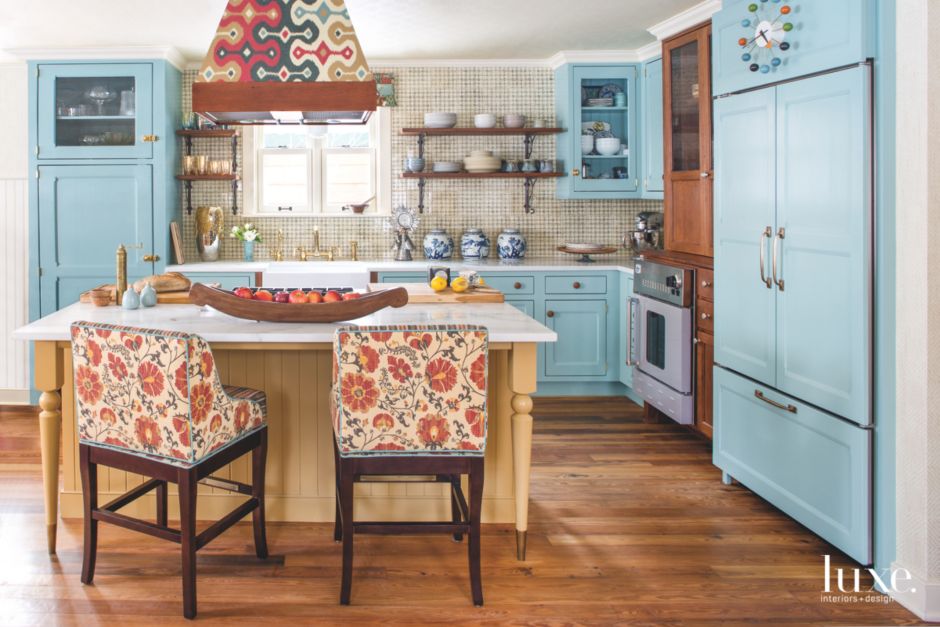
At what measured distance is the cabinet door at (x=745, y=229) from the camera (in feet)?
11.2

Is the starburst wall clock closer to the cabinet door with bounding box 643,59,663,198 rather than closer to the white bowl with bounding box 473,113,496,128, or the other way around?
the cabinet door with bounding box 643,59,663,198

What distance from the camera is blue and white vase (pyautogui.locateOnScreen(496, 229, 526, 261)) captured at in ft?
20.0

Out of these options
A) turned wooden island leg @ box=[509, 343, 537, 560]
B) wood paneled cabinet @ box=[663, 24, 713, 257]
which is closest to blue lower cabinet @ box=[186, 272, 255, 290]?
wood paneled cabinet @ box=[663, 24, 713, 257]

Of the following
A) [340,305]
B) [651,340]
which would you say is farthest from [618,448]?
[340,305]

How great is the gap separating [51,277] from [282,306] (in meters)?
3.24

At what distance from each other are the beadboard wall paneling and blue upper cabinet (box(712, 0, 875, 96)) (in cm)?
444

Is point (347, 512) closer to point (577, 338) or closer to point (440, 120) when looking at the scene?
point (577, 338)

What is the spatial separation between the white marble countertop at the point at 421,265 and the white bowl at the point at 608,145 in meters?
0.74

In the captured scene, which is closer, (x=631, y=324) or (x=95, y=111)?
(x=631, y=324)

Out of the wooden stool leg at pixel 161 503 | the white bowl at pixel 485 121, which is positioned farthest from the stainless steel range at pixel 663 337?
the wooden stool leg at pixel 161 503

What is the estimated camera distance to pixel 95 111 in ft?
18.5

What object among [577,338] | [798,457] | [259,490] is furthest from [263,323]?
[577,338]
